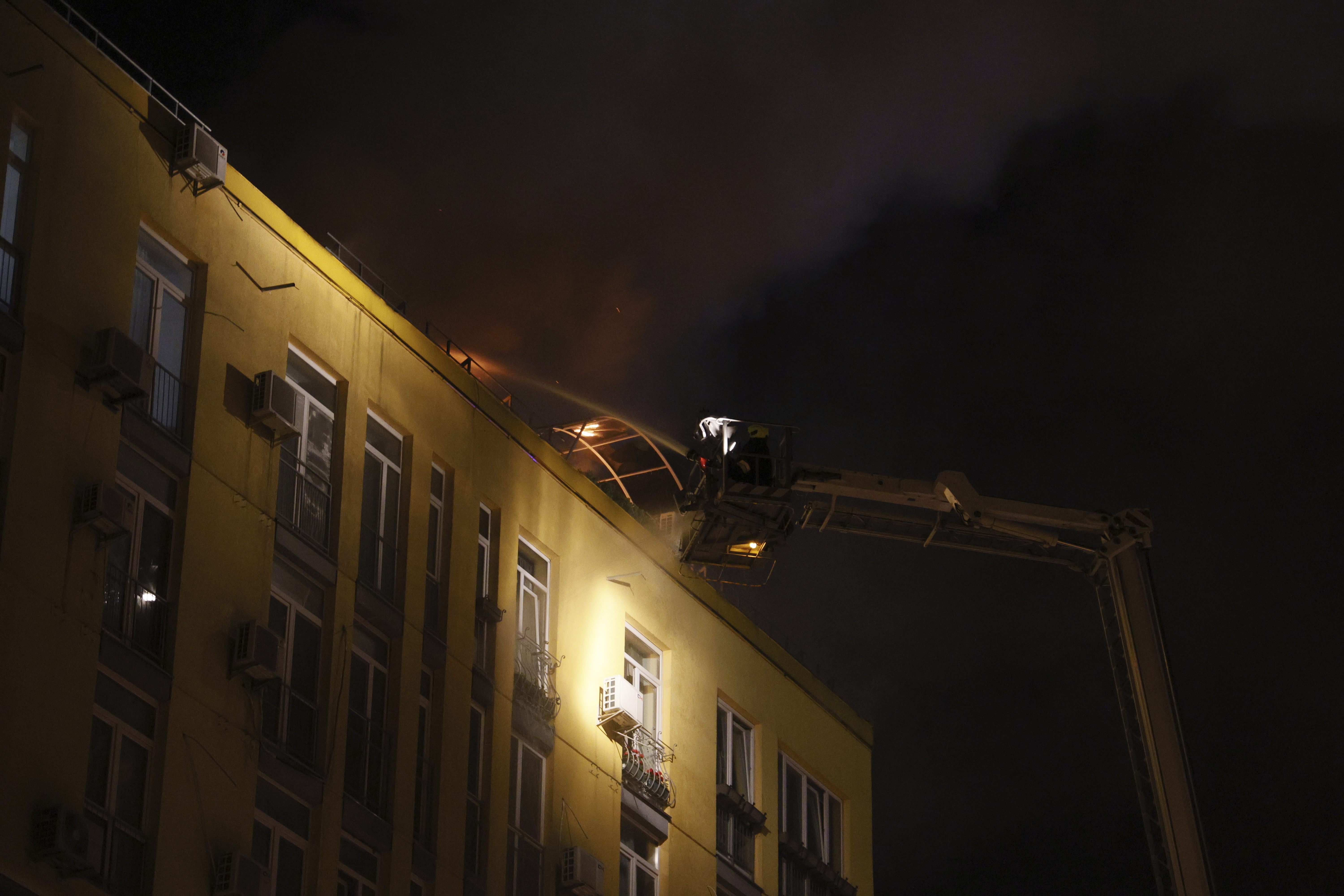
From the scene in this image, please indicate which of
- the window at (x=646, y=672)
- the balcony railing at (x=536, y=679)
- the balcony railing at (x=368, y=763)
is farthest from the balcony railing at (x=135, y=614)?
the window at (x=646, y=672)

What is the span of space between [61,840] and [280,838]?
4.92 meters

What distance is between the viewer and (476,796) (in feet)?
105

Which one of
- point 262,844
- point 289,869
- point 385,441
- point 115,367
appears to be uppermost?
point 385,441

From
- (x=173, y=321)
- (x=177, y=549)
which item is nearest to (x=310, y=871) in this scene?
(x=177, y=549)

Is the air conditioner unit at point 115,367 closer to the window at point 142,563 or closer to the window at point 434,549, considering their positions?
the window at point 142,563

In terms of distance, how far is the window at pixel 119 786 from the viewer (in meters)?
24.0

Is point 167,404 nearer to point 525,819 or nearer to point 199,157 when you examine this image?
point 199,157

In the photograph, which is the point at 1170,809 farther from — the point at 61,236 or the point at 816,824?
the point at 61,236

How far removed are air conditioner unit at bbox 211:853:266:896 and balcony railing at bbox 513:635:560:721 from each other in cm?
843

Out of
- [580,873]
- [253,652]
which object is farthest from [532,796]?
[253,652]

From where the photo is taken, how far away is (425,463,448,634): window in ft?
105

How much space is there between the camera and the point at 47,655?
23828 millimetres

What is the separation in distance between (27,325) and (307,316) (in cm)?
599

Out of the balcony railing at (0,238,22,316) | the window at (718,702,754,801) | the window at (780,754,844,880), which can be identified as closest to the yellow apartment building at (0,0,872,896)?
the balcony railing at (0,238,22,316)
